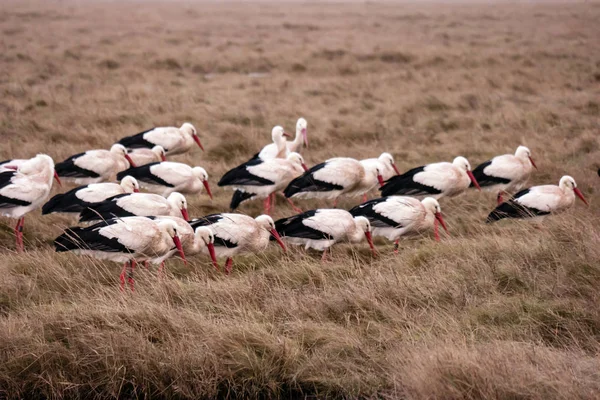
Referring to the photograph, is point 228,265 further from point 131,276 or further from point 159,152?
point 159,152

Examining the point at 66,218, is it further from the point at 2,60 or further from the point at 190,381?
the point at 2,60

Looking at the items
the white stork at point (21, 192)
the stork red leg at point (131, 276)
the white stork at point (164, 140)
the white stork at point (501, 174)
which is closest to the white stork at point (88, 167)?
the white stork at point (21, 192)

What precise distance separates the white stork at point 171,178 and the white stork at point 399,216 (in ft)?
7.02

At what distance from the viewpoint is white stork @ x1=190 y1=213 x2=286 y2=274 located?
6074mm

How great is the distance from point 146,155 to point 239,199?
194 centimetres

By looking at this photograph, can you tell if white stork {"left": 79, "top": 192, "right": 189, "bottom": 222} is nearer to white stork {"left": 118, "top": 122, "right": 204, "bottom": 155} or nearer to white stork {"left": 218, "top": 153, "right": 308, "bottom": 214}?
white stork {"left": 218, "top": 153, "right": 308, "bottom": 214}

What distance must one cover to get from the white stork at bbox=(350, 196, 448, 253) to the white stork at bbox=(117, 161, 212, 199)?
7.02 ft

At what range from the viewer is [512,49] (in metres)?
20.9

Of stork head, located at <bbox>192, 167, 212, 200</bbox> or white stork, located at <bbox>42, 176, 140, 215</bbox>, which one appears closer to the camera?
white stork, located at <bbox>42, 176, 140, 215</bbox>

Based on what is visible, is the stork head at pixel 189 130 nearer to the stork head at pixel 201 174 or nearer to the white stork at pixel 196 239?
the stork head at pixel 201 174

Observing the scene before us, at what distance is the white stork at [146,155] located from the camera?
9.23 meters

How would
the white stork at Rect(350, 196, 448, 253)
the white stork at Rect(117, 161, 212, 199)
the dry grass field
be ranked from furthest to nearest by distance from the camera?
the white stork at Rect(117, 161, 212, 199) → the white stork at Rect(350, 196, 448, 253) → the dry grass field

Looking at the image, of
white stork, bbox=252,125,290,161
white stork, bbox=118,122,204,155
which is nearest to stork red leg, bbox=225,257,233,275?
white stork, bbox=252,125,290,161

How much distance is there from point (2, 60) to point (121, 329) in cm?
1665
